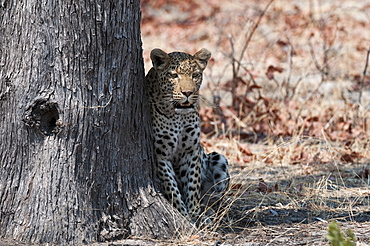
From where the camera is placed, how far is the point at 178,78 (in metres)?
5.37

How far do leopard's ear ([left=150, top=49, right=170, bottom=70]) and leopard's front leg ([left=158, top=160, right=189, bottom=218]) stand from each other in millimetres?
891

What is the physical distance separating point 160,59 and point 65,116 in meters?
1.39

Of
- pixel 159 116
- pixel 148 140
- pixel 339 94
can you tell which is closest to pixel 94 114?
pixel 148 140

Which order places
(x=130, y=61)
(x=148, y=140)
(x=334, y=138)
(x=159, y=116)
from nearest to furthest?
1. (x=130, y=61)
2. (x=148, y=140)
3. (x=159, y=116)
4. (x=334, y=138)

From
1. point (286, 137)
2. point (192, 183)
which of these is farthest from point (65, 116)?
point (286, 137)

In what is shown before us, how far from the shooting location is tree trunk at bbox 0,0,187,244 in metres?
4.34

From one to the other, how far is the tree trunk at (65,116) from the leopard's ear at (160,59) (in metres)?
0.76

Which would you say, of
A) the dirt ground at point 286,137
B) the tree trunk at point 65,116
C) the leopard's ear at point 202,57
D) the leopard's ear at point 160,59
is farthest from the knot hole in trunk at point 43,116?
the leopard's ear at point 202,57

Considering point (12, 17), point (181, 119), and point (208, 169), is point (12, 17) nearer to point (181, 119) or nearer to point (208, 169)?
point (181, 119)

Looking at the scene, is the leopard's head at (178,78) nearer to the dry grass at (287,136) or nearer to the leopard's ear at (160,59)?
the leopard's ear at (160,59)

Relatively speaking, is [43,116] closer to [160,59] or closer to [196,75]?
[160,59]

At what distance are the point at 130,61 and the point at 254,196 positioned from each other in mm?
2451

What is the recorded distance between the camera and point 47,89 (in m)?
4.36

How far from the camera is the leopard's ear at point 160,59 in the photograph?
5438 mm
